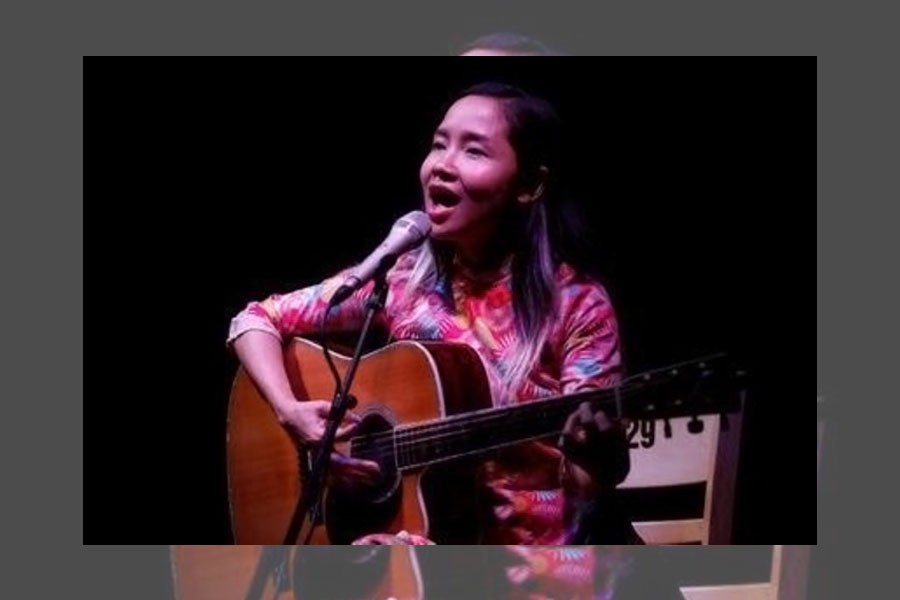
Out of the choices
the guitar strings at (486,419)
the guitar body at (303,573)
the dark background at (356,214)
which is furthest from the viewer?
the guitar body at (303,573)

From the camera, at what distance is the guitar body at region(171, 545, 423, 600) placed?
664 centimetres

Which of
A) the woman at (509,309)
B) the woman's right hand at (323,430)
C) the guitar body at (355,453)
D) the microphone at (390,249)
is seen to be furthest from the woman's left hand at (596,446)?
the microphone at (390,249)

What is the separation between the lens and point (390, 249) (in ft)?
21.7

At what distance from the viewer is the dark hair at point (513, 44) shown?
6.60 m

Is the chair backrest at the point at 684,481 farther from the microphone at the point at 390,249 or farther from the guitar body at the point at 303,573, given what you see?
the microphone at the point at 390,249

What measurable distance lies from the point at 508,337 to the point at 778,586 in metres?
1.09

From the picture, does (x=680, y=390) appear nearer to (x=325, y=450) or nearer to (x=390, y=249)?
(x=390, y=249)

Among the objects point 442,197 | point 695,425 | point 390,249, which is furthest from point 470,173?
point 695,425

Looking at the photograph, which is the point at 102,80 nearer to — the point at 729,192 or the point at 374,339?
the point at 374,339

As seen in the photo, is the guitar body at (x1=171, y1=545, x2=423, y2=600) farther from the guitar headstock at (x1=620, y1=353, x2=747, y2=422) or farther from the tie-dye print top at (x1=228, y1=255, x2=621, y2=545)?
the guitar headstock at (x1=620, y1=353, x2=747, y2=422)

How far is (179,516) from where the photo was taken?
6.68 meters

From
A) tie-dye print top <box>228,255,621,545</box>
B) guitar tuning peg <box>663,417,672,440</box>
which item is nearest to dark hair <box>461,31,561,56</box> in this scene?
tie-dye print top <box>228,255,621,545</box>

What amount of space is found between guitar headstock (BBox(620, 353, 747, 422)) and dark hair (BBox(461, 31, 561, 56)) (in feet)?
3.18

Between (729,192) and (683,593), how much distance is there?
119 cm
